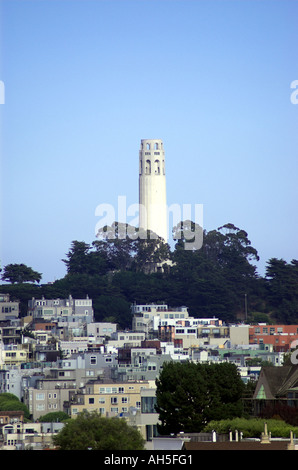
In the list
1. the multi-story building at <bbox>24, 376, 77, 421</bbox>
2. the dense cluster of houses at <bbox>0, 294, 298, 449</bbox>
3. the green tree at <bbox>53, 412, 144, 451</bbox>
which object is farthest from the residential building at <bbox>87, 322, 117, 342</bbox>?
the green tree at <bbox>53, 412, 144, 451</bbox>

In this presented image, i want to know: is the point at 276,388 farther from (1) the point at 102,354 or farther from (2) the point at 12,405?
(1) the point at 102,354

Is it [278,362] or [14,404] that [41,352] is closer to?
[278,362]

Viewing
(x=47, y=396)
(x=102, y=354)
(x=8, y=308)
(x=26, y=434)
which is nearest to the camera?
(x=26, y=434)

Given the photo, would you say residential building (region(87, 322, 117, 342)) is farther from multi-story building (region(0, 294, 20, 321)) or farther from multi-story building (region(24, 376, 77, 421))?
multi-story building (region(24, 376, 77, 421))

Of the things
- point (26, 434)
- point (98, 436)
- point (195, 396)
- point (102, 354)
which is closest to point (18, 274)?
point (102, 354)
